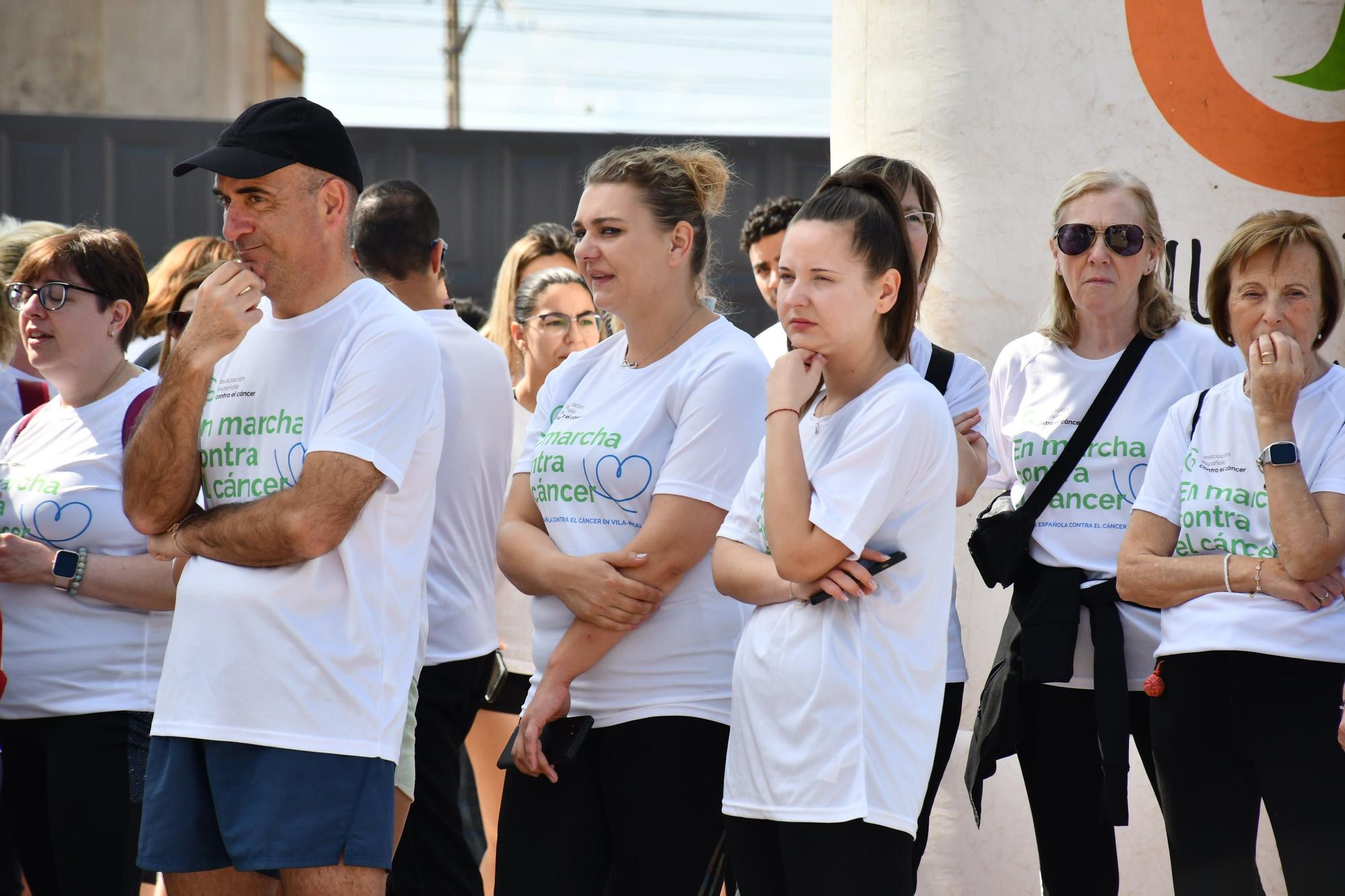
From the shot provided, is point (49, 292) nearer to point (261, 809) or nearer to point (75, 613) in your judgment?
point (75, 613)

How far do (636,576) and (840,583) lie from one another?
21.7 inches

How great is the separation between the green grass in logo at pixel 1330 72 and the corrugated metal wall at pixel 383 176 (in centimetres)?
501

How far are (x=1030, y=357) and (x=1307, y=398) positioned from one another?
2.27 ft

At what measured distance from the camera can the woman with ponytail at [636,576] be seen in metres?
2.84

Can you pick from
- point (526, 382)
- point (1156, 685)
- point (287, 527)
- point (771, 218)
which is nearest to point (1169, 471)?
point (1156, 685)

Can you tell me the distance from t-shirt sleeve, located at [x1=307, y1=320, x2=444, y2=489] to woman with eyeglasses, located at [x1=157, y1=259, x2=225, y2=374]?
121cm

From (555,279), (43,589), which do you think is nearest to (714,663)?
(43,589)

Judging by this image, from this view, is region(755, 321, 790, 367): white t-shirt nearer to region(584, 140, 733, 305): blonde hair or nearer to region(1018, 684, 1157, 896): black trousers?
region(584, 140, 733, 305): blonde hair

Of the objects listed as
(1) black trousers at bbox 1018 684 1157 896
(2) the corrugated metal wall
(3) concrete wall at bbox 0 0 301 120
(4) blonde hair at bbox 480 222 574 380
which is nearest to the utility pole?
(3) concrete wall at bbox 0 0 301 120

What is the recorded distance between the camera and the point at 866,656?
2.43m

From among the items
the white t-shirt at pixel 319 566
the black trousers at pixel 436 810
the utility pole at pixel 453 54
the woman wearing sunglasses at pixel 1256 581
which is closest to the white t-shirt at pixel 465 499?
the black trousers at pixel 436 810

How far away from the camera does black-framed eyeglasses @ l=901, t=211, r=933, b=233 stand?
3.25 meters

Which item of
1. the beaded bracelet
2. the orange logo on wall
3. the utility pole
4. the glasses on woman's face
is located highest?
the utility pole

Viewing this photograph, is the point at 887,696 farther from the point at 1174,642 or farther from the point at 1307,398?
the point at 1307,398
